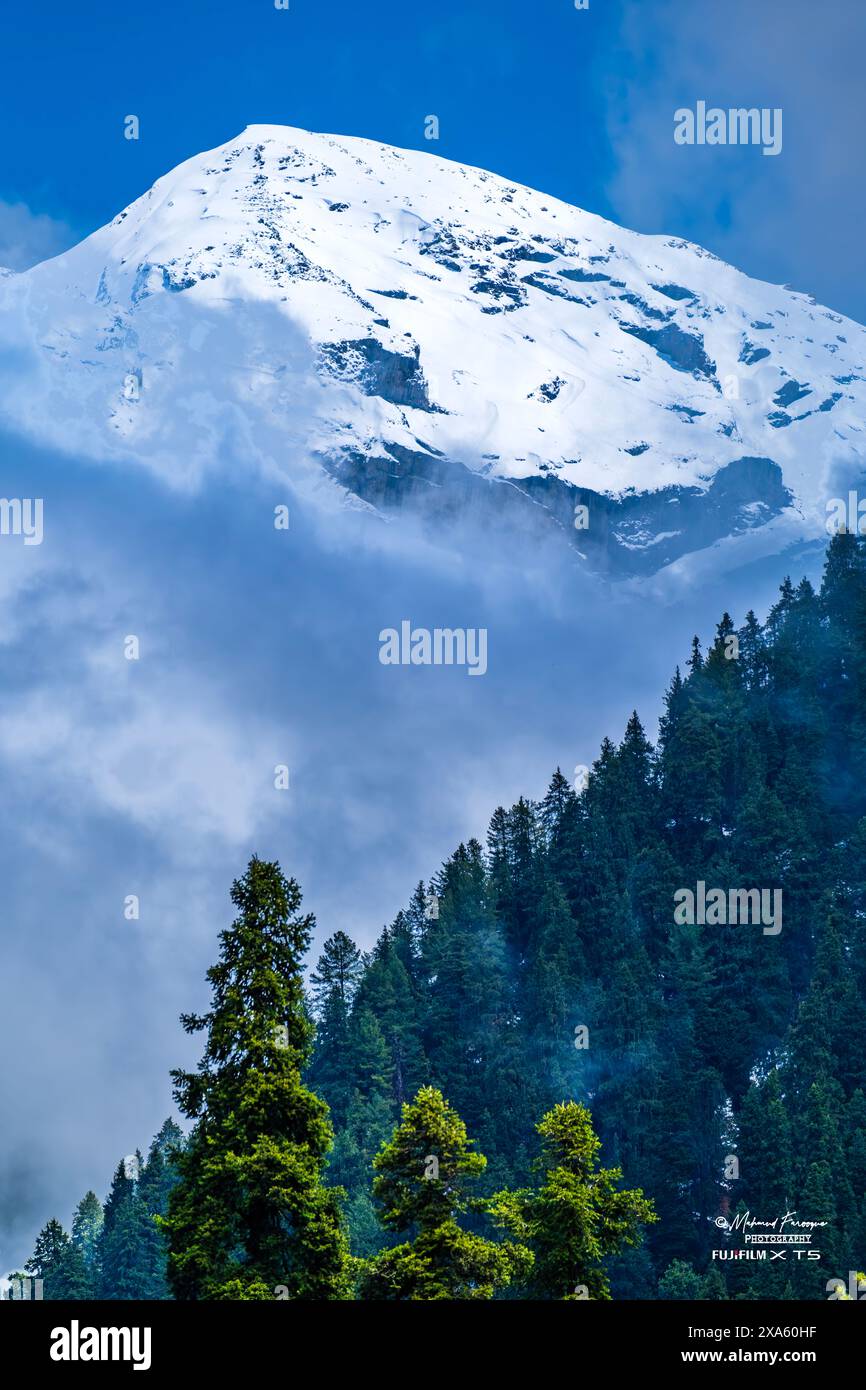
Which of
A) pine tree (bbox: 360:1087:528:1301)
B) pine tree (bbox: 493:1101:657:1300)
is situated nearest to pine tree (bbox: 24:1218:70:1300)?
pine tree (bbox: 493:1101:657:1300)

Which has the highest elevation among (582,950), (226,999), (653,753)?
(653,753)

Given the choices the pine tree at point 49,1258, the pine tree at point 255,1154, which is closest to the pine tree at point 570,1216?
the pine tree at point 255,1154

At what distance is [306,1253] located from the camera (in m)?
45.8

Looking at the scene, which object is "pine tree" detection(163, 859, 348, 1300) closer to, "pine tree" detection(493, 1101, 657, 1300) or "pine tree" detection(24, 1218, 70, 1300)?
"pine tree" detection(493, 1101, 657, 1300)

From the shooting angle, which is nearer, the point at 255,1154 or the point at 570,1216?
the point at 255,1154

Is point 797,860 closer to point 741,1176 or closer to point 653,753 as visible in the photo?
point 653,753

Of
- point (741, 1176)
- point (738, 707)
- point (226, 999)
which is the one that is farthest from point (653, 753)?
point (226, 999)

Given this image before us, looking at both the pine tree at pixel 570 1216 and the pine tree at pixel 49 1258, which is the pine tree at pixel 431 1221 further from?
the pine tree at pixel 49 1258

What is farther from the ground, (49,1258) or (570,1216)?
(570,1216)

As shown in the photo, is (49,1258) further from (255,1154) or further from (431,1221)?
(255,1154)

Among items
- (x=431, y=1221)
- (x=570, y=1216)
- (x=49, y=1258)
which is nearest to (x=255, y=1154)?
(x=431, y=1221)
